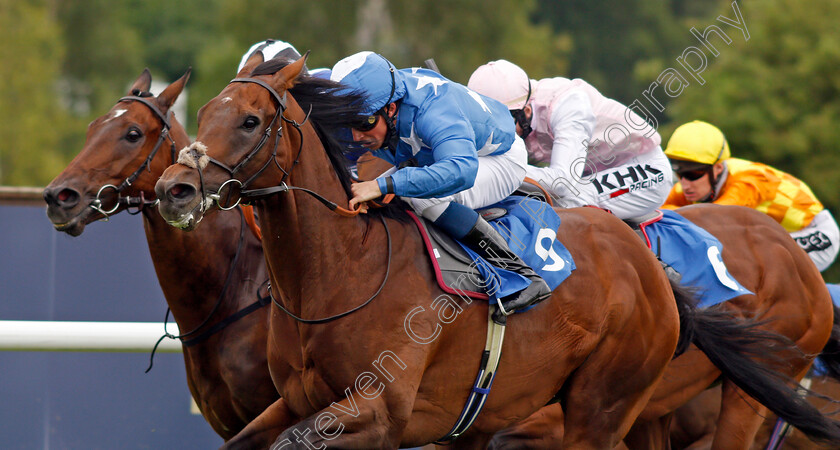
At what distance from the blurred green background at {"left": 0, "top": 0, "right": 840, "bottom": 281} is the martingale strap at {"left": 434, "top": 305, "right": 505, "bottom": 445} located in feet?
9.44

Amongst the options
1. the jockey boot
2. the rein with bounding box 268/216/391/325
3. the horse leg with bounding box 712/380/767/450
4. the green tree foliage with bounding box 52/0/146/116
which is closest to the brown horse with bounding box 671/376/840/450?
the horse leg with bounding box 712/380/767/450

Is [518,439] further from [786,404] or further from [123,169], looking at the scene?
[123,169]

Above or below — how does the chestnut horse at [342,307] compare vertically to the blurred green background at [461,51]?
above

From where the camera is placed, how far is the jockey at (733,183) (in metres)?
5.62

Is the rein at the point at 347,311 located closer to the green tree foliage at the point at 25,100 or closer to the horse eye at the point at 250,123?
the horse eye at the point at 250,123

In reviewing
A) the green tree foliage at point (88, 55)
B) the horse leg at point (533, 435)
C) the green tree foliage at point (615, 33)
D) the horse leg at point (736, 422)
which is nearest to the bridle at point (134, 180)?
the horse leg at point (533, 435)

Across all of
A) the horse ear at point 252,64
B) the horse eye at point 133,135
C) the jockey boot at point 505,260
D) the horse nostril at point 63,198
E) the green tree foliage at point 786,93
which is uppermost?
the horse ear at point 252,64

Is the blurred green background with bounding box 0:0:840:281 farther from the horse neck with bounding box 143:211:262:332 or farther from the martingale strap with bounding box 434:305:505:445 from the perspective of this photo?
the horse neck with bounding box 143:211:262:332

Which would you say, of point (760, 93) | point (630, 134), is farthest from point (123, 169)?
point (760, 93)

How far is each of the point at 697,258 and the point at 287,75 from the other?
7.80 ft

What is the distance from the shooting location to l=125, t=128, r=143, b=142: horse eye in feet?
13.2

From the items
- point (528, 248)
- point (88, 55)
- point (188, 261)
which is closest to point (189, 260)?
point (188, 261)

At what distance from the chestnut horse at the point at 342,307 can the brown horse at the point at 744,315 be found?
94 cm

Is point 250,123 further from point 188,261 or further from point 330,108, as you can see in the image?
point 188,261
